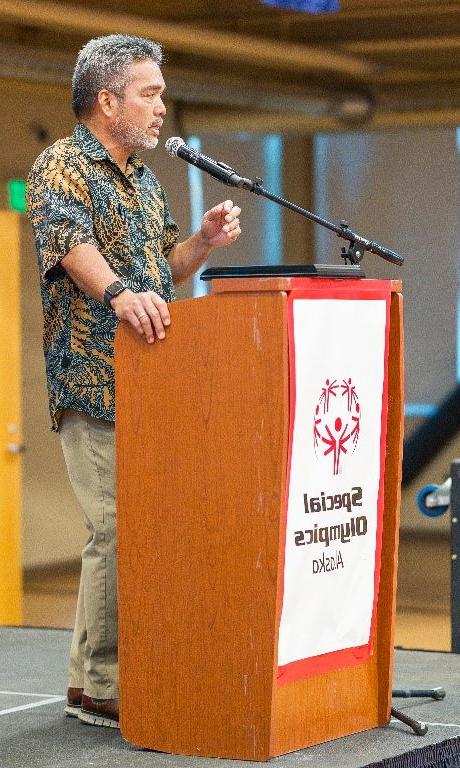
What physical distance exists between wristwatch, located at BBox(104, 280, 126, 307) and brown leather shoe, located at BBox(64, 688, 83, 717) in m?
0.89

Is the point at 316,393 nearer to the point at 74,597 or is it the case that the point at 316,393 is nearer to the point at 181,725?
the point at 181,725

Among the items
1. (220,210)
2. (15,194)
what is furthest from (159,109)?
(15,194)

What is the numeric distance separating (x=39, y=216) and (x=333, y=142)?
359 inches

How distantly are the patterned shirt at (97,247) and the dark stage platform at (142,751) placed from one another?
2.09 feet

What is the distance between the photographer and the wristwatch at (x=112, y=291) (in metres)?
2.69

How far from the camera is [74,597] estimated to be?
8.84m

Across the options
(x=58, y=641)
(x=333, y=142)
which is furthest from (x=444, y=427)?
(x=58, y=641)

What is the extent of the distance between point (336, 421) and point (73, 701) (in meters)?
0.91

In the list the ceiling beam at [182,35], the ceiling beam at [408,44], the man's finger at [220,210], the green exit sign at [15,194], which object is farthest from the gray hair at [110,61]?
the ceiling beam at [408,44]

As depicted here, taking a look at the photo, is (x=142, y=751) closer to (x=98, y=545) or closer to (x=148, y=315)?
(x=98, y=545)

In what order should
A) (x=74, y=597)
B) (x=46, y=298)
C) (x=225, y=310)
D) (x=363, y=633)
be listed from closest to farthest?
1. (x=225, y=310)
2. (x=363, y=633)
3. (x=46, y=298)
4. (x=74, y=597)

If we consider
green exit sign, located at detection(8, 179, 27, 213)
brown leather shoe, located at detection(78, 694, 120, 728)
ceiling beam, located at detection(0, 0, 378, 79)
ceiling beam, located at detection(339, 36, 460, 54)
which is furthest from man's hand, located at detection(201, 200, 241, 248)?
ceiling beam, located at detection(339, 36, 460, 54)

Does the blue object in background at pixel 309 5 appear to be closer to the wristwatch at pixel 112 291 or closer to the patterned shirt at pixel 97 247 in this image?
the patterned shirt at pixel 97 247

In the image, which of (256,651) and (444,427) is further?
(444,427)
